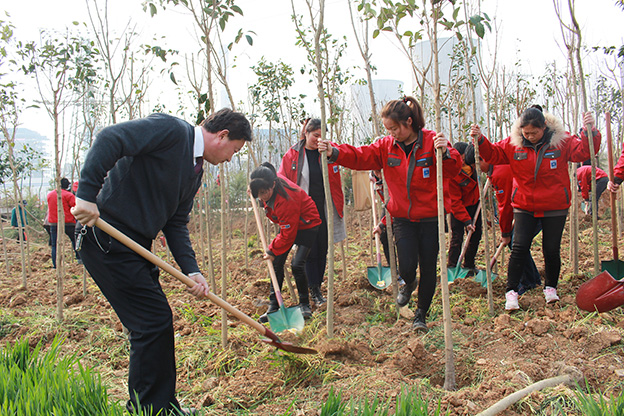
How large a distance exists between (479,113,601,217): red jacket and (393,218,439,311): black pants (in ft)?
2.98

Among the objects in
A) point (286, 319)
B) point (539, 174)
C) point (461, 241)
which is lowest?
point (286, 319)

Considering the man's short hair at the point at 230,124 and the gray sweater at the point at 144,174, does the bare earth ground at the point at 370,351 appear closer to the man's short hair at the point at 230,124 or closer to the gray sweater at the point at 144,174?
the gray sweater at the point at 144,174

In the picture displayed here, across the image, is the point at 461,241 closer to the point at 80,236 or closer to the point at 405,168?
the point at 405,168

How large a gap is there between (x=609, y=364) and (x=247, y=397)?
6.88ft

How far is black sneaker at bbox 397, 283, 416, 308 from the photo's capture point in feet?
11.6

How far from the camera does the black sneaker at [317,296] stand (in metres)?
4.39

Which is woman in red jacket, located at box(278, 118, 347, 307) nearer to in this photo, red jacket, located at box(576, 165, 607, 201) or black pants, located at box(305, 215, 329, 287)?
black pants, located at box(305, 215, 329, 287)

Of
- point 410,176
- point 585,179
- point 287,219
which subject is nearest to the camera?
point 410,176

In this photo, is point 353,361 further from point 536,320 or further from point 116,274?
point 116,274

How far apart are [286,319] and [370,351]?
82cm

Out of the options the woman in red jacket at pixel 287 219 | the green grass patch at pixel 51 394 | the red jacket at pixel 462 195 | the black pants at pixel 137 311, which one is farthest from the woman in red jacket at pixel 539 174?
the green grass patch at pixel 51 394

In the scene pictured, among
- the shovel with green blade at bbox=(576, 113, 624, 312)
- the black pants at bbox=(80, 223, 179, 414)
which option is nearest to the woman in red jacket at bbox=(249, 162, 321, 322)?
the black pants at bbox=(80, 223, 179, 414)

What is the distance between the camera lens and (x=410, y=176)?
3.17 metres

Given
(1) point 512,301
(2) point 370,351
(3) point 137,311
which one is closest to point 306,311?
(2) point 370,351
